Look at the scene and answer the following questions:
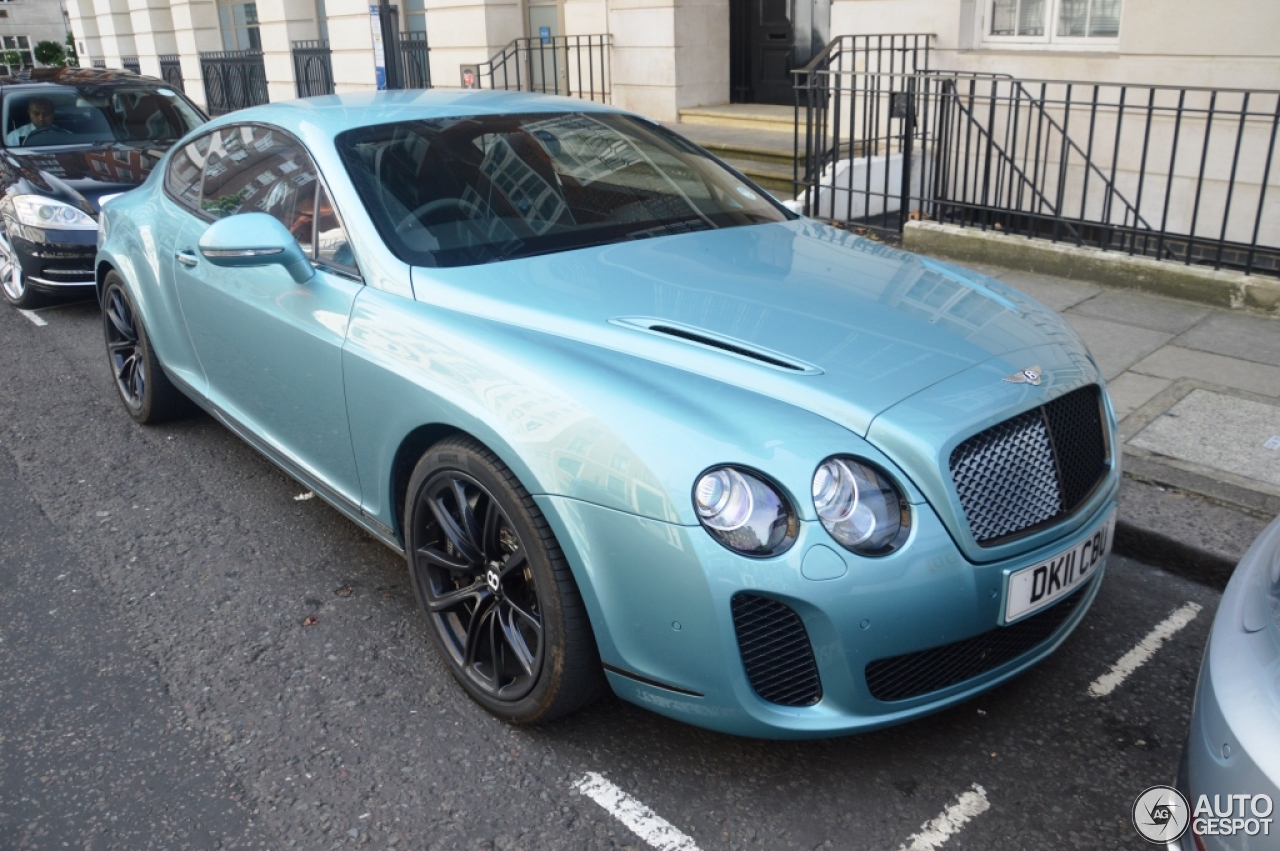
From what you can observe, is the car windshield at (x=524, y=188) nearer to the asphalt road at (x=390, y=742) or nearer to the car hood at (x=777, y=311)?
the car hood at (x=777, y=311)

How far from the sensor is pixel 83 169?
7.61m

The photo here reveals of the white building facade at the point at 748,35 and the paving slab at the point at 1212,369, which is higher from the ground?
the white building facade at the point at 748,35

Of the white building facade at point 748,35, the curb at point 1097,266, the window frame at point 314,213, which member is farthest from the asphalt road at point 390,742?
the white building facade at point 748,35

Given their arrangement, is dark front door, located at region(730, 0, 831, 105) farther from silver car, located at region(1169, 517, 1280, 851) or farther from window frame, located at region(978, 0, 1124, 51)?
silver car, located at region(1169, 517, 1280, 851)

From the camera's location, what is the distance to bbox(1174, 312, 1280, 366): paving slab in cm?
547

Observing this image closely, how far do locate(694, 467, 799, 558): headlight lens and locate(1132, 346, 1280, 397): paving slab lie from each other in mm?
3578

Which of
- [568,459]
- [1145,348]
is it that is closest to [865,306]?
[568,459]

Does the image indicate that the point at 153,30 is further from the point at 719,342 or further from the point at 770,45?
the point at 719,342

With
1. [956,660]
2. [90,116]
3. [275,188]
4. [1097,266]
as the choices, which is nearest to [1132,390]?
[1097,266]

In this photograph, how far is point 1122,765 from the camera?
2744 millimetres

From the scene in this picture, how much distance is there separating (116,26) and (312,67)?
10.8 metres

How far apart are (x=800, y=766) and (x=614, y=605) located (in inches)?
27.8

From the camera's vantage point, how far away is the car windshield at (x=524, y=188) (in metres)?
3.39

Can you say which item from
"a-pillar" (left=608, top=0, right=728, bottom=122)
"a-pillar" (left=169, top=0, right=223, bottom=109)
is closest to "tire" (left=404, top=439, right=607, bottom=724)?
"a-pillar" (left=608, top=0, right=728, bottom=122)
